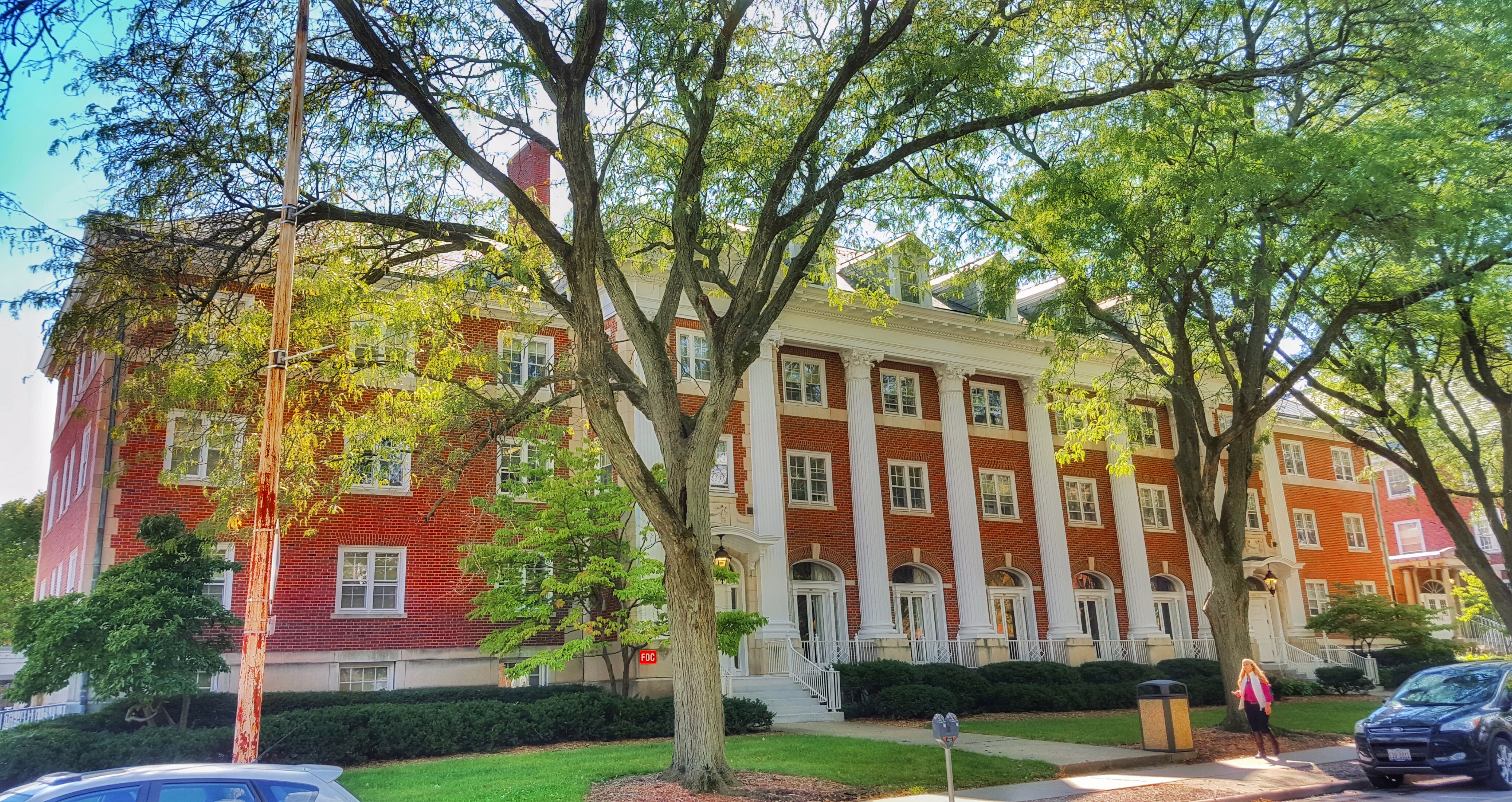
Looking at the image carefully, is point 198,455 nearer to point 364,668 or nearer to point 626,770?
point 364,668

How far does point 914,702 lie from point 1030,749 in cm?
602

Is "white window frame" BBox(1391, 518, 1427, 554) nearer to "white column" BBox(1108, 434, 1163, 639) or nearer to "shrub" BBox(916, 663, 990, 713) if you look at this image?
"white column" BBox(1108, 434, 1163, 639)

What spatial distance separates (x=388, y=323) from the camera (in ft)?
54.8

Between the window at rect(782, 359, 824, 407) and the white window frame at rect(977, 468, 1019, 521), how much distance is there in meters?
6.36

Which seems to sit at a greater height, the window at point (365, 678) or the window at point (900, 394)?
the window at point (900, 394)

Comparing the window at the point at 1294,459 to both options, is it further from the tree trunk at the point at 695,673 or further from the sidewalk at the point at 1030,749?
the tree trunk at the point at 695,673

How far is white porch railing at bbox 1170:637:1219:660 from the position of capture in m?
36.2

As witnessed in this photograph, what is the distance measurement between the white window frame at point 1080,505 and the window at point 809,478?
9.59m

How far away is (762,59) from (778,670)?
1563 centimetres

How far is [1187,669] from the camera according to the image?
3212 cm

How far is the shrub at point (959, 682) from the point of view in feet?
84.9

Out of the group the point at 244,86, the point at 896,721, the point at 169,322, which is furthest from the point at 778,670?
the point at 244,86

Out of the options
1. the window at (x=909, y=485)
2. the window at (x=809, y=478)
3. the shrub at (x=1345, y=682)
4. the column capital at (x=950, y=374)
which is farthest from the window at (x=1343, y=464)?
the window at (x=809, y=478)

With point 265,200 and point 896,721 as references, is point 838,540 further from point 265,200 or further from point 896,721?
point 265,200
